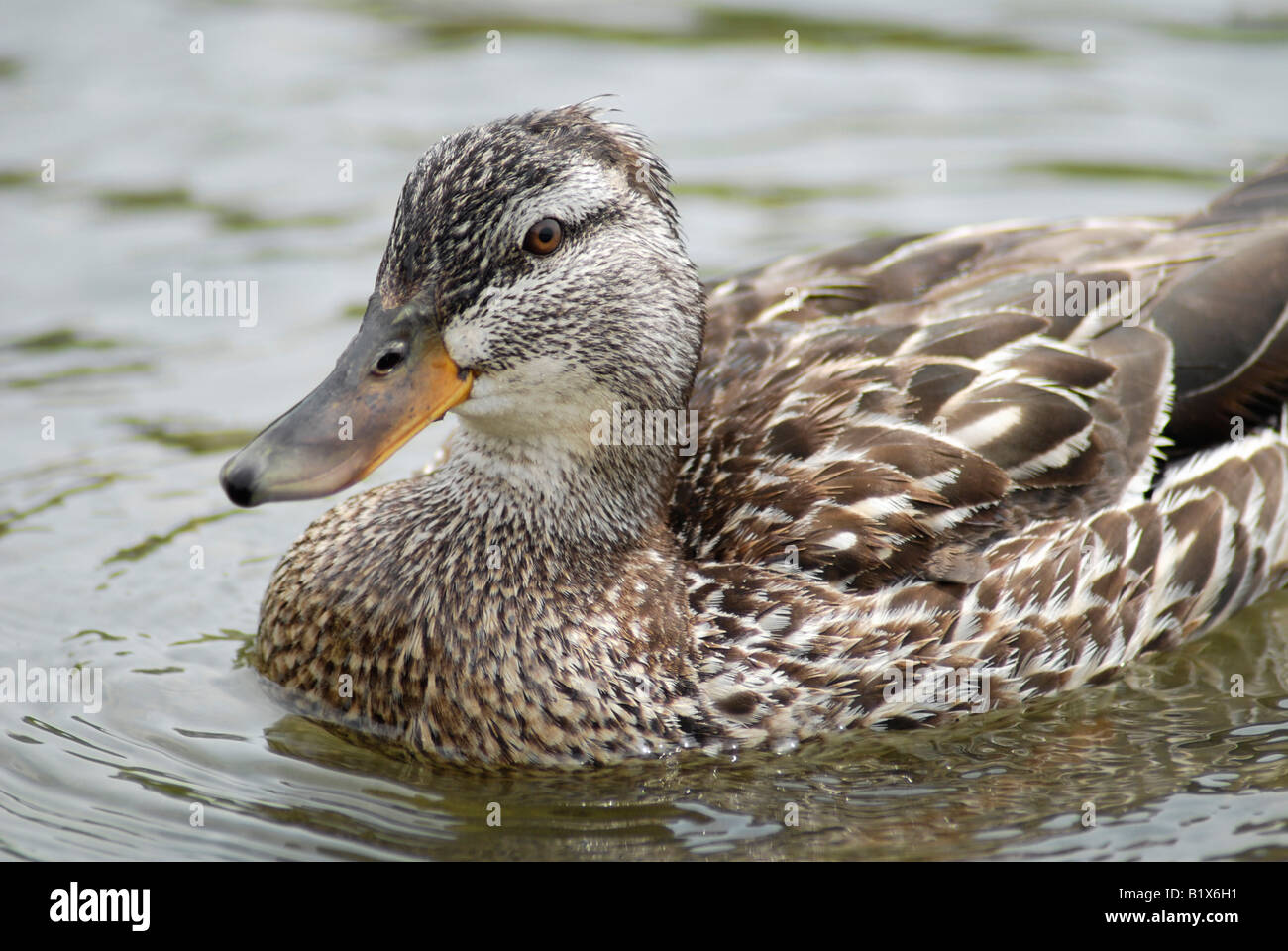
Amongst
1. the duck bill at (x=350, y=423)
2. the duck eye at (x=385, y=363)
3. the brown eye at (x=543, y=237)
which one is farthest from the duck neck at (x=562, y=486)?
the brown eye at (x=543, y=237)

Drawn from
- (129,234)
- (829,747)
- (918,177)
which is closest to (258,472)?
(829,747)

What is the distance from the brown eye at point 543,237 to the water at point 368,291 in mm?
2229

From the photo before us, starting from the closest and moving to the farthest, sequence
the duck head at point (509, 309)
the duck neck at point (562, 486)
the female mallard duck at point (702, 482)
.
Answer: the duck head at point (509, 309), the female mallard duck at point (702, 482), the duck neck at point (562, 486)

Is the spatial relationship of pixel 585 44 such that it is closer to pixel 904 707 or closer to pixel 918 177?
pixel 918 177

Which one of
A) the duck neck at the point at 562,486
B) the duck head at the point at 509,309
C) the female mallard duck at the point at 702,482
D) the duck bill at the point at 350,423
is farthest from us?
the duck neck at the point at 562,486

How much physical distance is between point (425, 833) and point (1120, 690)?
3.40m

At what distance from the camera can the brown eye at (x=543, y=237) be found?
7.26m

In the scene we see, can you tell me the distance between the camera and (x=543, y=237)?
7301 mm

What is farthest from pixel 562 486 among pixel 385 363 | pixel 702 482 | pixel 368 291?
pixel 368 291

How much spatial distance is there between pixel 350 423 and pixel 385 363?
0.95 feet

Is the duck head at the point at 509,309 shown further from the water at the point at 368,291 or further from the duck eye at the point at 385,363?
the water at the point at 368,291

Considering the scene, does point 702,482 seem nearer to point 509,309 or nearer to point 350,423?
point 509,309

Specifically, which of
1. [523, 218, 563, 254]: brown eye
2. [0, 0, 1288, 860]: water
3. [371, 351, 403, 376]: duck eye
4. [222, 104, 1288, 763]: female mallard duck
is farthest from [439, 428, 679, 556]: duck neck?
[0, 0, 1288, 860]: water

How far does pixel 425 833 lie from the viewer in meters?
7.12
